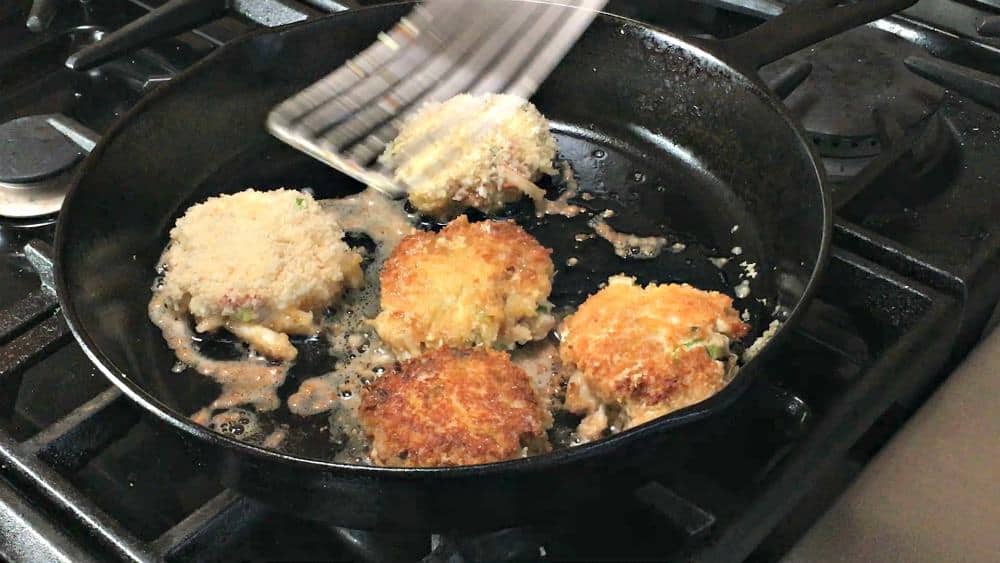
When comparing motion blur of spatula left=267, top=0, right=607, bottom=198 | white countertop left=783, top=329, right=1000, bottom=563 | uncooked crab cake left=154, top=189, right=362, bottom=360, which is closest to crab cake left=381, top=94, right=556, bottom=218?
motion blur of spatula left=267, top=0, right=607, bottom=198

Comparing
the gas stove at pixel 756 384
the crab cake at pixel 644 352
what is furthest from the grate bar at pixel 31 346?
the crab cake at pixel 644 352

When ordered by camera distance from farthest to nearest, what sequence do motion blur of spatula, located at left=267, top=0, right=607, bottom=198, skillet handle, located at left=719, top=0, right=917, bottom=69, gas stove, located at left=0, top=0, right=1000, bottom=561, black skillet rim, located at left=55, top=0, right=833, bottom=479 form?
1. motion blur of spatula, located at left=267, top=0, right=607, bottom=198
2. skillet handle, located at left=719, top=0, right=917, bottom=69
3. gas stove, located at left=0, top=0, right=1000, bottom=561
4. black skillet rim, located at left=55, top=0, right=833, bottom=479

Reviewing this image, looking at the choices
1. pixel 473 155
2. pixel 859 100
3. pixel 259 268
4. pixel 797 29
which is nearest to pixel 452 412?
pixel 259 268

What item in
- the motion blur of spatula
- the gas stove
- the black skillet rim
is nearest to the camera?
the black skillet rim

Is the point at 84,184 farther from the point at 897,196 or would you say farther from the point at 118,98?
the point at 897,196

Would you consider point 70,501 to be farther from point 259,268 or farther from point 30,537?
point 259,268

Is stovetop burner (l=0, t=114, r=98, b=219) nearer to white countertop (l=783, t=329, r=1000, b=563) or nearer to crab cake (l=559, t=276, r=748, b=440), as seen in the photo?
crab cake (l=559, t=276, r=748, b=440)

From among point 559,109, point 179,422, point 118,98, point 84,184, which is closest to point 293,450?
point 179,422
